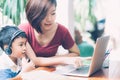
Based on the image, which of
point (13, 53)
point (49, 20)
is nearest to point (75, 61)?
point (49, 20)

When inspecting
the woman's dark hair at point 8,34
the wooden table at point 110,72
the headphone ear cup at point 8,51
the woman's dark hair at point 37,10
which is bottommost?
the wooden table at point 110,72

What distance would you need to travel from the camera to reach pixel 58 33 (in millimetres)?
1351

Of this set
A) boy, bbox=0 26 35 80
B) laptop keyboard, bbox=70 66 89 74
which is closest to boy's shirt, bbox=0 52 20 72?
boy, bbox=0 26 35 80

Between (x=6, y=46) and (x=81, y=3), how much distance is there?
1.80 feet

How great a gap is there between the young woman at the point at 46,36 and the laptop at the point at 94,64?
0.04m

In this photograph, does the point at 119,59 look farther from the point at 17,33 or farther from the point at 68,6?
the point at 17,33

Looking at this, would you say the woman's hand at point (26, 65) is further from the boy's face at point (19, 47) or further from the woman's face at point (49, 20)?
the woman's face at point (49, 20)

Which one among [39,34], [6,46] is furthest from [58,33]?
[6,46]

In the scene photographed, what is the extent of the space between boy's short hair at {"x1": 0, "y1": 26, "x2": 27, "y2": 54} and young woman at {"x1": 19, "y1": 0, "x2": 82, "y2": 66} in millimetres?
35

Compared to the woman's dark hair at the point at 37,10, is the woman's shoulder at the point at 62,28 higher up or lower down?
lower down

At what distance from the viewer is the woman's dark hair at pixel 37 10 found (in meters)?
1.33

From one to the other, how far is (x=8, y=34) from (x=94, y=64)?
57 cm

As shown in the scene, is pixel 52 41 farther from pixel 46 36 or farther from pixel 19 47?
pixel 19 47

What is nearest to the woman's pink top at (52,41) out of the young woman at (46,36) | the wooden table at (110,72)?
the young woman at (46,36)
